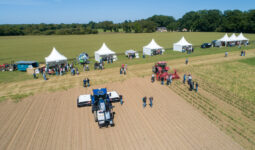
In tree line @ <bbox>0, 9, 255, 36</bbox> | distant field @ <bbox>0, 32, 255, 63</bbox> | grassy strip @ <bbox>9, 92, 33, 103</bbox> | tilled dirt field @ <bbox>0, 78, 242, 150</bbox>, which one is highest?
tree line @ <bbox>0, 9, 255, 36</bbox>

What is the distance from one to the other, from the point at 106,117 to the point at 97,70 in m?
15.4

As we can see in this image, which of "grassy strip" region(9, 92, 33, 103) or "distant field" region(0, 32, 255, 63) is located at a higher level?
"distant field" region(0, 32, 255, 63)

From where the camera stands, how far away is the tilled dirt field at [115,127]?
955 centimetres

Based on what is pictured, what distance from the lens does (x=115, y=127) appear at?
11148mm

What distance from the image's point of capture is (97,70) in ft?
83.9

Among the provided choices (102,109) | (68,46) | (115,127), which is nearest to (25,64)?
(102,109)

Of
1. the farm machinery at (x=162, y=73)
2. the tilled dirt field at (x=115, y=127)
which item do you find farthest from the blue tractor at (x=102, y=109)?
the farm machinery at (x=162, y=73)

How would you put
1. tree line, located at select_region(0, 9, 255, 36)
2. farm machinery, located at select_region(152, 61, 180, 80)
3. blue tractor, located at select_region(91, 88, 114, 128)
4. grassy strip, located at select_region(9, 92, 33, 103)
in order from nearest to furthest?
blue tractor, located at select_region(91, 88, 114, 128), grassy strip, located at select_region(9, 92, 33, 103), farm machinery, located at select_region(152, 61, 180, 80), tree line, located at select_region(0, 9, 255, 36)

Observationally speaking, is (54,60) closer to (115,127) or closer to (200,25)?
(115,127)

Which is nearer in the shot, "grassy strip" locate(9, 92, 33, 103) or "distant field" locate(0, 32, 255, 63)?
"grassy strip" locate(9, 92, 33, 103)

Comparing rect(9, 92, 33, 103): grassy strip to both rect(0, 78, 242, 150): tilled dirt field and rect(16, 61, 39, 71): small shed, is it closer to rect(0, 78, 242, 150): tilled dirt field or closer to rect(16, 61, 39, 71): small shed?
rect(0, 78, 242, 150): tilled dirt field

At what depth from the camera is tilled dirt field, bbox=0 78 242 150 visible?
376 inches

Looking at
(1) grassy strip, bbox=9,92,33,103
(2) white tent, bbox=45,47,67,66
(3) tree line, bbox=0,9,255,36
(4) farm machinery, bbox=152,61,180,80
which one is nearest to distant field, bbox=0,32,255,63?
(2) white tent, bbox=45,47,67,66

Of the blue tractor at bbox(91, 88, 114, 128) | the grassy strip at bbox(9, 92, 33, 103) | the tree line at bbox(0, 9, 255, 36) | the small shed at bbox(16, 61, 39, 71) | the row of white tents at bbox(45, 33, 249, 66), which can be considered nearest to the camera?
the blue tractor at bbox(91, 88, 114, 128)
